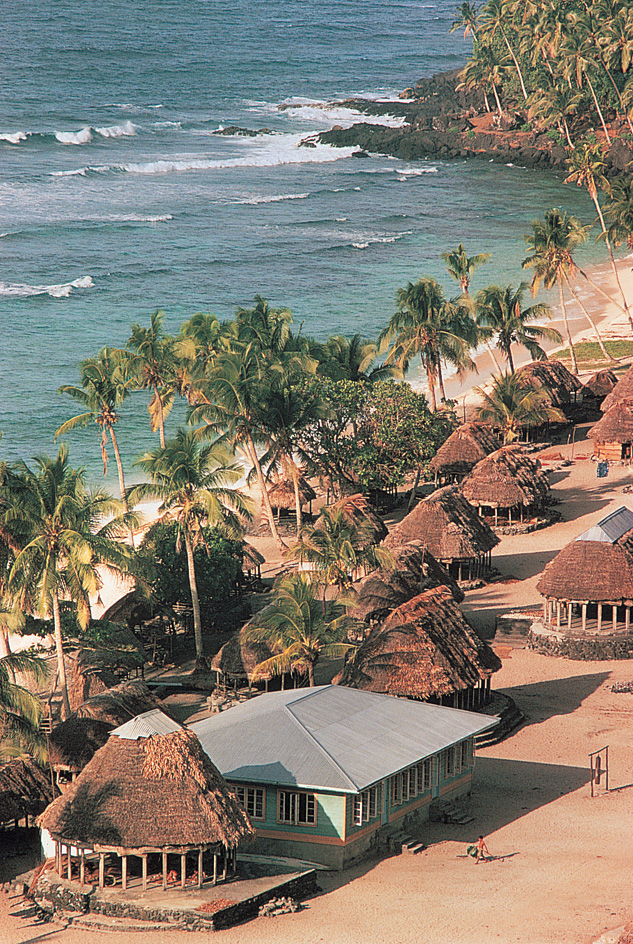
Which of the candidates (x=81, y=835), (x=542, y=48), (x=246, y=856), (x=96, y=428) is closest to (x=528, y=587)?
(x=246, y=856)

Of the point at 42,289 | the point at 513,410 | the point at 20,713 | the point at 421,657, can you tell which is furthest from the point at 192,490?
the point at 42,289

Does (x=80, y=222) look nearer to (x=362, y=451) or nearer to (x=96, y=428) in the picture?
(x=96, y=428)

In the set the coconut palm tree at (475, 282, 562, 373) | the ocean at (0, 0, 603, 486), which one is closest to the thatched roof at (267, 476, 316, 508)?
the ocean at (0, 0, 603, 486)

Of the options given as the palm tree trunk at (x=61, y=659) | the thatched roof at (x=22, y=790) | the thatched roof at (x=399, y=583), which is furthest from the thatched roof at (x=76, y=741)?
the thatched roof at (x=399, y=583)

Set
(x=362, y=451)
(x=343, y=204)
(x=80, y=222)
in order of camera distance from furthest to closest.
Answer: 1. (x=343, y=204)
2. (x=80, y=222)
3. (x=362, y=451)

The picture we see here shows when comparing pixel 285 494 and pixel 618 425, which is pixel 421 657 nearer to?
pixel 285 494

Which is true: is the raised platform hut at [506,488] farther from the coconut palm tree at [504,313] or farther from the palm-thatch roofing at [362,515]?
the coconut palm tree at [504,313]
